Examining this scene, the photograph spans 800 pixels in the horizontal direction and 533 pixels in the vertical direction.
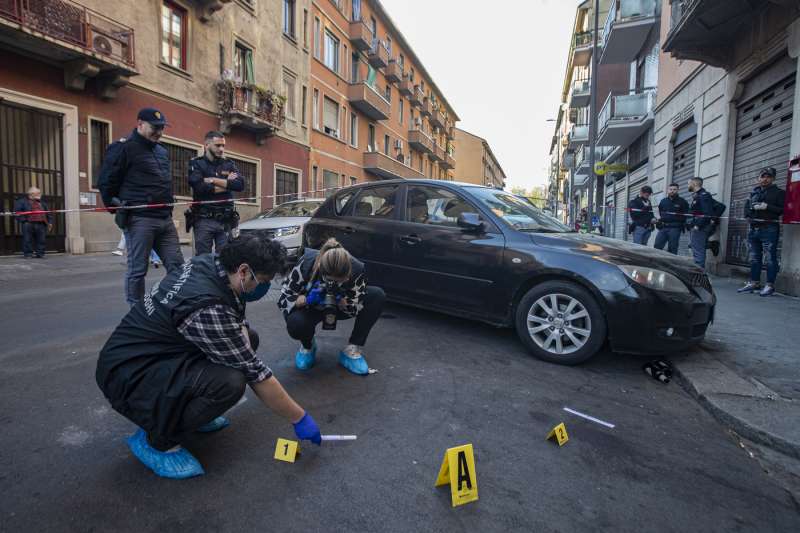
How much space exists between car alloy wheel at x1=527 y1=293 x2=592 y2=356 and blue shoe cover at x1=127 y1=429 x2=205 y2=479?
2.69m

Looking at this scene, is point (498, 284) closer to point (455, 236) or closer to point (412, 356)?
point (455, 236)

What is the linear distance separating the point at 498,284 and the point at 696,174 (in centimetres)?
914

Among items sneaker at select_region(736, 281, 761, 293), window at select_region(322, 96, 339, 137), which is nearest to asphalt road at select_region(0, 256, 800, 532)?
sneaker at select_region(736, 281, 761, 293)

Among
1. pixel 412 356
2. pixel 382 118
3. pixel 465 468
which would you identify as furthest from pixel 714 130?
pixel 382 118

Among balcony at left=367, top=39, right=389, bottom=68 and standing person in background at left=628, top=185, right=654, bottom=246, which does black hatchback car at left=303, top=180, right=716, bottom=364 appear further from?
balcony at left=367, top=39, right=389, bottom=68

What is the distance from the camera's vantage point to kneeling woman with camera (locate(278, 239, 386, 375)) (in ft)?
9.95

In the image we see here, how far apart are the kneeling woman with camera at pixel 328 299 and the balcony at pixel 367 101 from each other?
2346cm

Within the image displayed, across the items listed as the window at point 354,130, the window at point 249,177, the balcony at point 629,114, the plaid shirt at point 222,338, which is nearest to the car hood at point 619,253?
the plaid shirt at point 222,338

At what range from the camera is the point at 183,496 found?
185cm

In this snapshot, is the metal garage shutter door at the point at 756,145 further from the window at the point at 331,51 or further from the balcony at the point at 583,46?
the balcony at the point at 583,46


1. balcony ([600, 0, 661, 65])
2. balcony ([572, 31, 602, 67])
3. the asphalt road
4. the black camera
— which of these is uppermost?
balcony ([572, 31, 602, 67])

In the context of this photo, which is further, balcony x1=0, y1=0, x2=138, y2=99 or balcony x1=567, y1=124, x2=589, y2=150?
balcony x1=567, y1=124, x2=589, y2=150

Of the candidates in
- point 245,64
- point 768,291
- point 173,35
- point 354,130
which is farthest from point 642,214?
point 354,130

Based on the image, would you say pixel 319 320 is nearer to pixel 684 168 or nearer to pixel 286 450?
pixel 286 450
